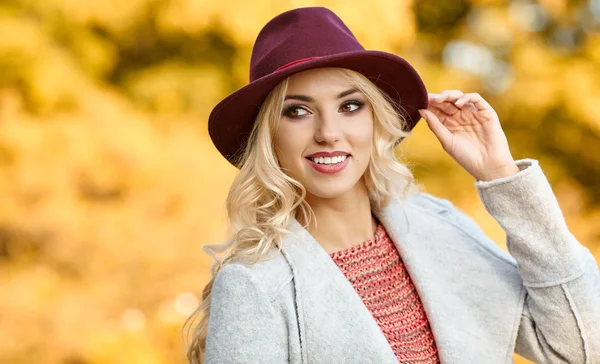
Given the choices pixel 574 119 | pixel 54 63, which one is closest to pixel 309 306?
pixel 54 63

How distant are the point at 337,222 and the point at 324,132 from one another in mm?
300

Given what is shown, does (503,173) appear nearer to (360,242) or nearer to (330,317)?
(360,242)

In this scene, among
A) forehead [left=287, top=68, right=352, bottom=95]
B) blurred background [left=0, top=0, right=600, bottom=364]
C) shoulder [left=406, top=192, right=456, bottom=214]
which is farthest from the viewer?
blurred background [left=0, top=0, right=600, bottom=364]

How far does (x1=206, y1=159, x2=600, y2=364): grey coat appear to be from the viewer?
5.69 ft

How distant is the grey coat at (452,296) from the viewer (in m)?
1.73

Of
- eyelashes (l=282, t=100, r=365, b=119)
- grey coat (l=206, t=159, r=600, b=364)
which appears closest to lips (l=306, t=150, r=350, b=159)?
eyelashes (l=282, t=100, r=365, b=119)

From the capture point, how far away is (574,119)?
4.46 meters

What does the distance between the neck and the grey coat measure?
0.09 metres

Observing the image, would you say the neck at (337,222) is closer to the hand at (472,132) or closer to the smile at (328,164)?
the smile at (328,164)

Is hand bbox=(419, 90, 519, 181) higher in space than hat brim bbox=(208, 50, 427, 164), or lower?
lower

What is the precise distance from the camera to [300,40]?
1.82 m

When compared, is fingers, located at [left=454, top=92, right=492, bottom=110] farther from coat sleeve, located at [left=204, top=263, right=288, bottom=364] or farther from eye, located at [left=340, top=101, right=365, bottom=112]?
coat sleeve, located at [left=204, top=263, right=288, bottom=364]

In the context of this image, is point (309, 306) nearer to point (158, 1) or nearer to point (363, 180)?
point (363, 180)

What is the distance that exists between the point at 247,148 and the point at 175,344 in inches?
91.0
